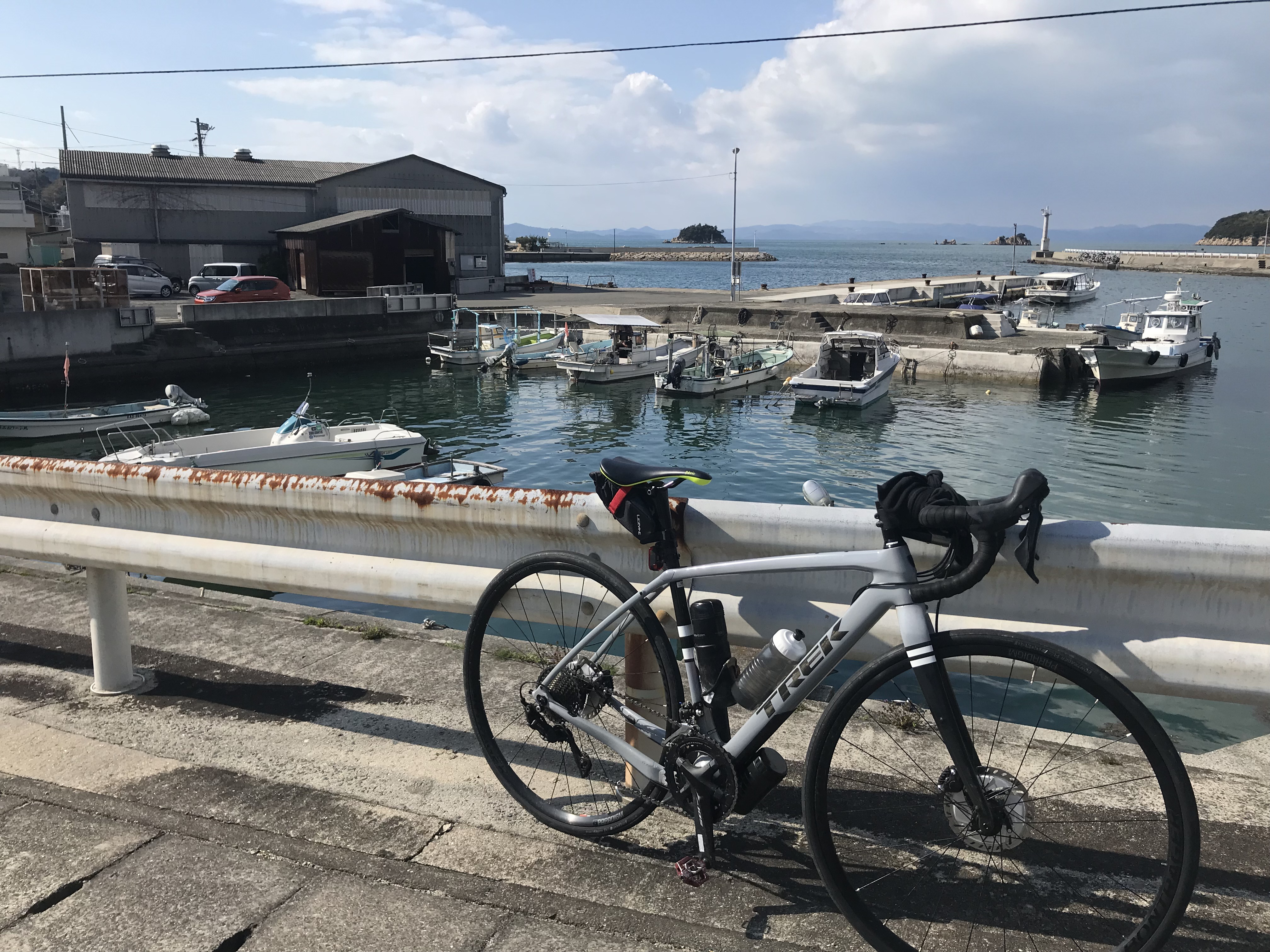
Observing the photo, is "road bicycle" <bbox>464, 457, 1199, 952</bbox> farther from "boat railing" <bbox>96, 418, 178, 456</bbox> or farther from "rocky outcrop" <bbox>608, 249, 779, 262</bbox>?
"rocky outcrop" <bbox>608, 249, 779, 262</bbox>

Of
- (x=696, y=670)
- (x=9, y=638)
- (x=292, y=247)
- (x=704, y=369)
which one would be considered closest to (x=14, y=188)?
(x=292, y=247)

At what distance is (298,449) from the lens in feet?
59.0

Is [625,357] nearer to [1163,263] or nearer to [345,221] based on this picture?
[345,221]

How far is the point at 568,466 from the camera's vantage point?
25.4 metres

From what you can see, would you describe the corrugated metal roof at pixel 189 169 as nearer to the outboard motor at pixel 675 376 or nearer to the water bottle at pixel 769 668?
the outboard motor at pixel 675 376

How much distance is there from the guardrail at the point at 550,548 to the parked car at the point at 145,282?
48.2 metres

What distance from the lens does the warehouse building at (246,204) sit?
50750 mm

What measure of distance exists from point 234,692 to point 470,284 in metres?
56.8

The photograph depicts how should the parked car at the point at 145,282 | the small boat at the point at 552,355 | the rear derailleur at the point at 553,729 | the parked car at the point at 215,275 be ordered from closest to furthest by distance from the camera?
the rear derailleur at the point at 553,729 < the small boat at the point at 552,355 < the parked car at the point at 145,282 < the parked car at the point at 215,275

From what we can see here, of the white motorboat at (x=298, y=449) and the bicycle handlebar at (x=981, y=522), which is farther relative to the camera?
the white motorboat at (x=298, y=449)

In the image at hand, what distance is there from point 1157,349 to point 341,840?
139ft

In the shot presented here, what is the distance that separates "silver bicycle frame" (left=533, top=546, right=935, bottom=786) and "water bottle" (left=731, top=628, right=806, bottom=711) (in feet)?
0.07

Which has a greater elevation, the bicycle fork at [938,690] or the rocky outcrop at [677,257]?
the rocky outcrop at [677,257]

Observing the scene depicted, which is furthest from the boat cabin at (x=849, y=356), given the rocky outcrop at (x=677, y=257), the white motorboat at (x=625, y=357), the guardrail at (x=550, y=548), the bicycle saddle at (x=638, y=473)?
the rocky outcrop at (x=677, y=257)
